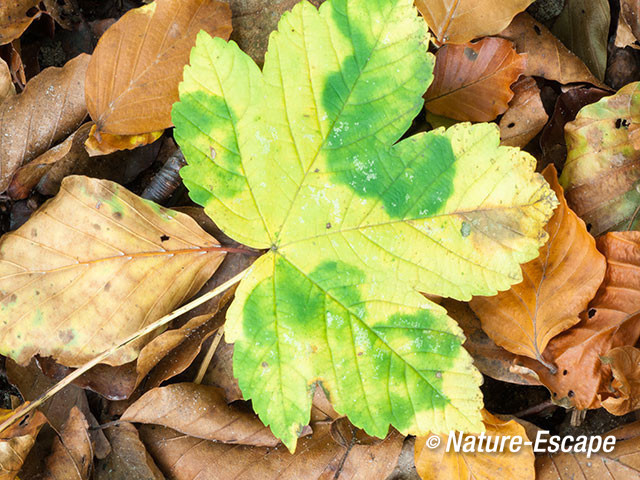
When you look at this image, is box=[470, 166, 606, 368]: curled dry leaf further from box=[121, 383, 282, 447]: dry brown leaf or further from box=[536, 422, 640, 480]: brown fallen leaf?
box=[121, 383, 282, 447]: dry brown leaf

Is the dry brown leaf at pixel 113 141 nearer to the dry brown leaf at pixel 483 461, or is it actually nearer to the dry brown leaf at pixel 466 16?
the dry brown leaf at pixel 466 16

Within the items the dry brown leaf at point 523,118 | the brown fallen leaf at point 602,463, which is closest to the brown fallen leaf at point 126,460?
the brown fallen leaf at point 602,463

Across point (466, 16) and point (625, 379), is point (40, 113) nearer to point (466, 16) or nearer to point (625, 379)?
point (466, 16)

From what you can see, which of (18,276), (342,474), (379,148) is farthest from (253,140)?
(342,474)

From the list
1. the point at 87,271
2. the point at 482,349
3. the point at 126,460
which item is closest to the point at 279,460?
the point at 126,460

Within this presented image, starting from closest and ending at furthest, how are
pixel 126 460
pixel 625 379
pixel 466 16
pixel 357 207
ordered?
pixel 357 207
pixel 625 379
pixel 466 16
pixel 126 460
